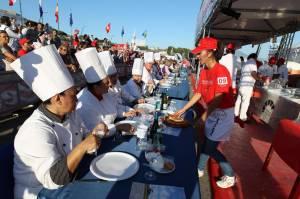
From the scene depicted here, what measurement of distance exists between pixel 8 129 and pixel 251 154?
488cm

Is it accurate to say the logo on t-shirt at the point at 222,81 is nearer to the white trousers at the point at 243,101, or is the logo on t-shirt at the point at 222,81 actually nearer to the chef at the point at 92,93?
the chef at the point at 92,93

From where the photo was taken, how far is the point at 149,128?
7.54ft

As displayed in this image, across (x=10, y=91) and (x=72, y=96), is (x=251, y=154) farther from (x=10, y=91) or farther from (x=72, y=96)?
(x=10, y=91)

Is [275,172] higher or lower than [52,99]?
lower

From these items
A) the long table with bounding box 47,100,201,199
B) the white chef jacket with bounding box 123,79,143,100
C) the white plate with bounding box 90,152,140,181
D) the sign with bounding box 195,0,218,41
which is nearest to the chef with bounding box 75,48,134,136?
the long table with bounding box 47,100,201,199

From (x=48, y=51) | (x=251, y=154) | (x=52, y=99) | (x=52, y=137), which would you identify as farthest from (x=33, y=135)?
(x=251, y=154)

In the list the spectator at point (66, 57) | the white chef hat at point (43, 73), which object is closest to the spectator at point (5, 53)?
the spectator at point (66, 57)

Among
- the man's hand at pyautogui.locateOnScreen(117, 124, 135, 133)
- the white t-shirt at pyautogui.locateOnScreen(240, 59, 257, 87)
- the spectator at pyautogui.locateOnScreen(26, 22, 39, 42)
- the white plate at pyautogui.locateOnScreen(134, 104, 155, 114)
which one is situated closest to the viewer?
the man's hand at pyautogui.locateOnScreen(117, 124, 135, 133)

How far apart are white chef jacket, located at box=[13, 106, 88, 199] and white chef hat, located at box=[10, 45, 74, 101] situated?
0.59 feet

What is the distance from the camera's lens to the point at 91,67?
2.52m

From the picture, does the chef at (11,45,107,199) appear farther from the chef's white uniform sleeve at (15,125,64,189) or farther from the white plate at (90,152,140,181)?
the white plate at (90,152,140,181)

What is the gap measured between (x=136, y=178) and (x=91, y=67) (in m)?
1.47

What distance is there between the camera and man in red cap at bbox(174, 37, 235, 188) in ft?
8.78

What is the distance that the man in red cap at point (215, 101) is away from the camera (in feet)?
8.78
